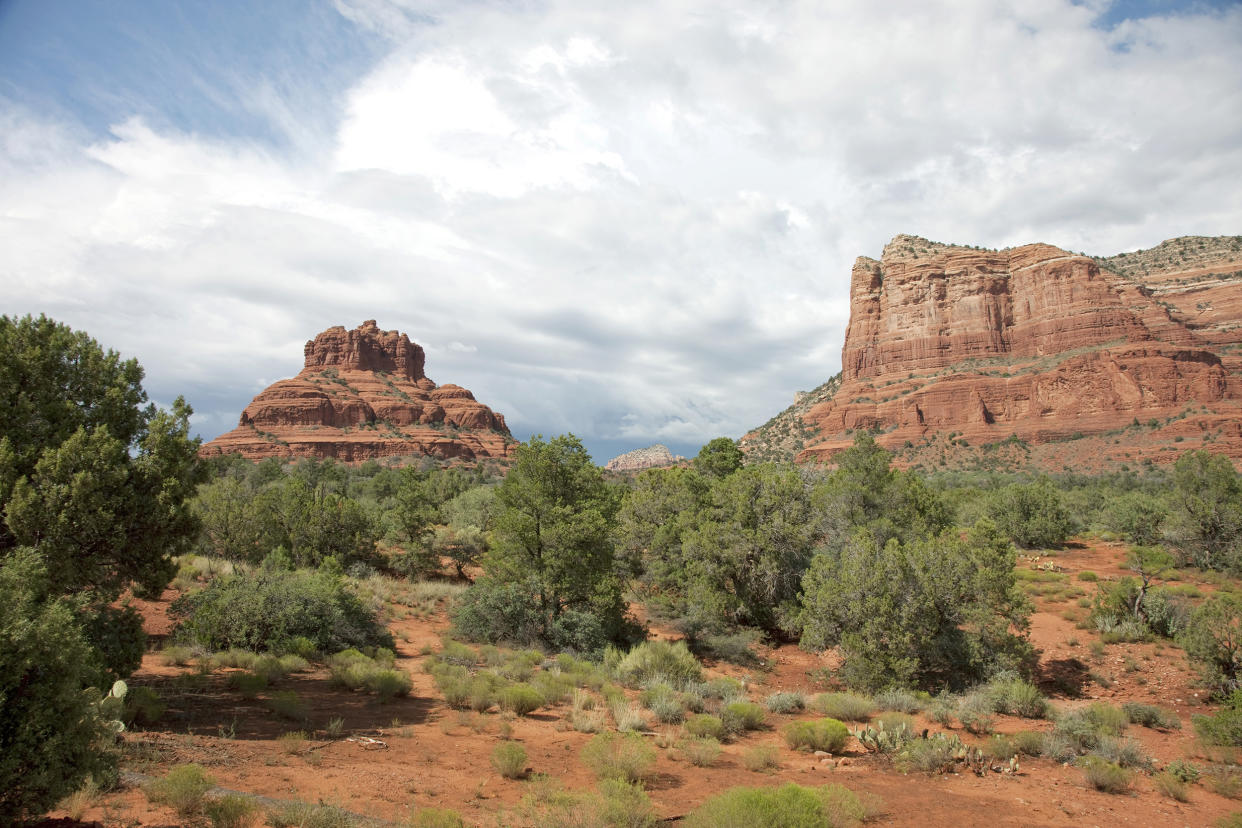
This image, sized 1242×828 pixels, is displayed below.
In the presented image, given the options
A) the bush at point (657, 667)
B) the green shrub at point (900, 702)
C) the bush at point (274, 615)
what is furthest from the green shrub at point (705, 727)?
the bush at point (274, 615)

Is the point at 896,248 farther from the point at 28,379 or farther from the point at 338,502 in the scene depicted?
the point at 28,379

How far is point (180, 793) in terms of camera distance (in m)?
6.56

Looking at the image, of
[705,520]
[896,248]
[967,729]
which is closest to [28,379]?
[967,729]

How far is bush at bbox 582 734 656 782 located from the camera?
907 cm

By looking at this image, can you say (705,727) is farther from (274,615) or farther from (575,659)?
(274,615)

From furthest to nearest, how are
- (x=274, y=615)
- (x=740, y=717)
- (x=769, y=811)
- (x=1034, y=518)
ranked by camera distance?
1. (x=1034, y=518)
2. (x=274, y=615)
3. (x=740, y=717)
4. (x=769, y=811)

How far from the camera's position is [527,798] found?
7.74 meters

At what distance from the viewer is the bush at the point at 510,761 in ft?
29.8

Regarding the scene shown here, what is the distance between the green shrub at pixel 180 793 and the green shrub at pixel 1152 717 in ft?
57.5

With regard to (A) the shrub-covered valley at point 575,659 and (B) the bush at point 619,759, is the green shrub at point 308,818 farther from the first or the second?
(B) the bush at point 619,759

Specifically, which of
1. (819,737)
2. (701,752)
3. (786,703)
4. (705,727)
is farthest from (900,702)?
(701,752)

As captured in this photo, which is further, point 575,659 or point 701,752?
point 575,659

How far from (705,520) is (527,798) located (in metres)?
17.8

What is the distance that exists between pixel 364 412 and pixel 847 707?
425 feet
